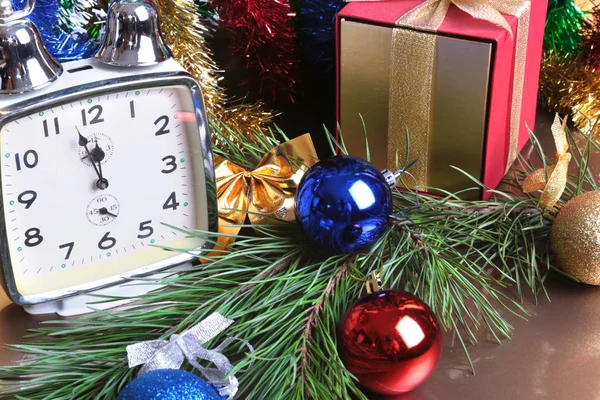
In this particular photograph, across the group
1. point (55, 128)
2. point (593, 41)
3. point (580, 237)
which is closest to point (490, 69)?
point (580, 237)

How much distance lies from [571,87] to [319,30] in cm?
30

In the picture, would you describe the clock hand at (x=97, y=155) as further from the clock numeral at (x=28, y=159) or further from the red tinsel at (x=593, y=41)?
the red tinsel at (x=593, y=41)

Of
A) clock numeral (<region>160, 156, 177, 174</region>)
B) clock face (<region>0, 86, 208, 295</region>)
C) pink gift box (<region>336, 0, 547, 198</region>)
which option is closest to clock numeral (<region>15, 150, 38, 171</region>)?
clock face (<region>0, 86, 208, 295</region>)

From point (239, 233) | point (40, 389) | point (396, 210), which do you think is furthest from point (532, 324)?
point (40, 389)

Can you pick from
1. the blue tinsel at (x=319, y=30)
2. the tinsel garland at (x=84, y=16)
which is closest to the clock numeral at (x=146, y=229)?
the tinsel garland at (x=84, y=16)

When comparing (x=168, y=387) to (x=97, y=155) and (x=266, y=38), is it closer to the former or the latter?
(x=97, y=155)

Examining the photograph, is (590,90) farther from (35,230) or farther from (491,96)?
(35,230)

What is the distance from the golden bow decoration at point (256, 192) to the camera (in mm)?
702

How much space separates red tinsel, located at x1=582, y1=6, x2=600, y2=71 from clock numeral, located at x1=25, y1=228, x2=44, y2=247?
641 mm

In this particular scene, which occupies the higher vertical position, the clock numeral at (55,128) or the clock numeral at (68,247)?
the clock numeral at (55,128)

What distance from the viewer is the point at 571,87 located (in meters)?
0.91

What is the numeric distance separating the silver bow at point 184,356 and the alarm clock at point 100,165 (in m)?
0.10

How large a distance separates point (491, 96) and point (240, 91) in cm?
35

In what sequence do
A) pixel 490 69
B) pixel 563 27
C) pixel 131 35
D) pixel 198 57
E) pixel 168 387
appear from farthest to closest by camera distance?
1. pixel 563 27
2. pixel 198 57
3. pixel 490 69
4. pixel 131 35
5. pixel 168 387
